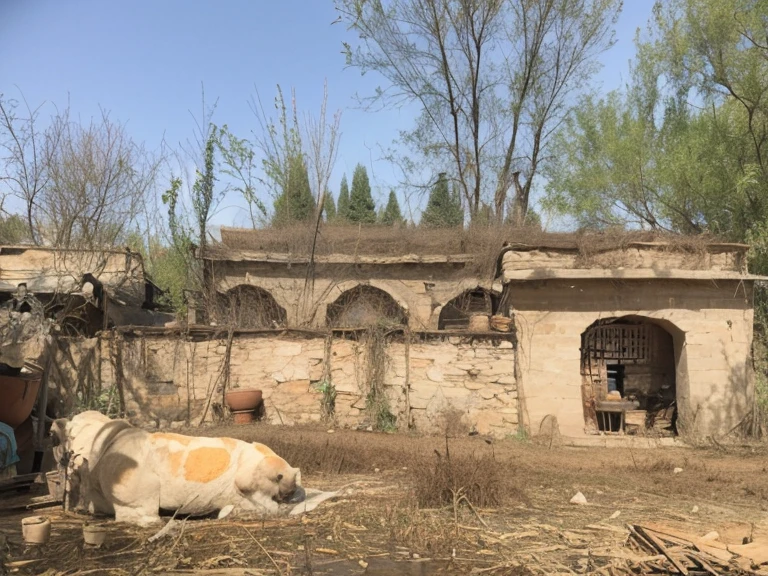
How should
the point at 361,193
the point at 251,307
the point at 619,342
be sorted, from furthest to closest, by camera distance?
the point at 361,193, the point at 251,307, the point at 619,342

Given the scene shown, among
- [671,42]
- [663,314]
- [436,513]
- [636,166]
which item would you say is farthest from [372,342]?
[671,42]

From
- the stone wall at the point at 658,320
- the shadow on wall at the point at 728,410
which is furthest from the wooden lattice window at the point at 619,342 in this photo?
the shadow on wall at the point at 728,410

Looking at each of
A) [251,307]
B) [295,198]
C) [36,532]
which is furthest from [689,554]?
[295,198]

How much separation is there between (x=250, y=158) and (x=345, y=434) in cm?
1009

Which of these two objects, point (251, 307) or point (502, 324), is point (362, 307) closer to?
point (251, 307)

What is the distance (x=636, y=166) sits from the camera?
1720cm

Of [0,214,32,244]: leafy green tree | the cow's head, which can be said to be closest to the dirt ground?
the cow's head

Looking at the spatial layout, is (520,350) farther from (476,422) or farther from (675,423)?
(675,423)

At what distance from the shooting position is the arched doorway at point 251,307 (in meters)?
14.4

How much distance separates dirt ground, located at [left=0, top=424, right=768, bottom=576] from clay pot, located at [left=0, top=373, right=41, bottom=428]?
1651 millimetres

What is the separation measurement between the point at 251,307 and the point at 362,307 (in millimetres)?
3279

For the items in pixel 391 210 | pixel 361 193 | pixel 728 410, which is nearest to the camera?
pixel 728 410

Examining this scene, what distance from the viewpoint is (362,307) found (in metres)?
17.2

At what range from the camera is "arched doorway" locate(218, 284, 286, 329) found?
47.1 ft
